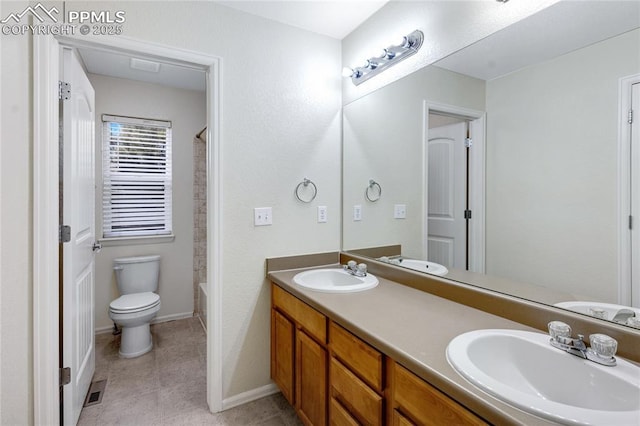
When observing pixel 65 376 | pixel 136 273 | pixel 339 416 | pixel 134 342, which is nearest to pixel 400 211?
pixel 339 416

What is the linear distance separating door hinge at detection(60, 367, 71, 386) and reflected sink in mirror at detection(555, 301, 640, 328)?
2.32m

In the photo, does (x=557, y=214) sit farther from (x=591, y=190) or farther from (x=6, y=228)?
(x=6, y=228)

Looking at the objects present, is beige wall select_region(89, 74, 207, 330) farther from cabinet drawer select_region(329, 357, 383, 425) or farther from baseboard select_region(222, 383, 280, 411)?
cabinet drawer select_region(329, 357, 383, 425)

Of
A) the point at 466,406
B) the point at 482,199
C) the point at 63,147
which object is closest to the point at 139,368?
the point at 63,147

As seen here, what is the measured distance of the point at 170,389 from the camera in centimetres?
211

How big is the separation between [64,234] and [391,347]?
173 centimetres

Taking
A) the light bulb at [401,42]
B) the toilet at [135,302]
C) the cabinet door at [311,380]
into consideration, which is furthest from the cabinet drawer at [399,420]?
the toilet at [135,302]

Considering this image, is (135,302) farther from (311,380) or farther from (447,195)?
(447,195)

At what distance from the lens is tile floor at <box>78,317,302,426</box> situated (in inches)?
71.6

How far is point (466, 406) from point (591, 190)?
84 cm

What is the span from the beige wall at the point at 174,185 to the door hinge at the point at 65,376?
1.53m

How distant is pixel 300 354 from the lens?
1.65 metres

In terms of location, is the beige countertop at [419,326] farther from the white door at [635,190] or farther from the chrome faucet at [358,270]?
the white door at [635,190]

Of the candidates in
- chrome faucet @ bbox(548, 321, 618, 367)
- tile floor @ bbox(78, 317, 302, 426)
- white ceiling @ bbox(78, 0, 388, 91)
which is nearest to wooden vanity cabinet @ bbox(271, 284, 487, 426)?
tile floor @ bbox(78, 317, 302, 426)
